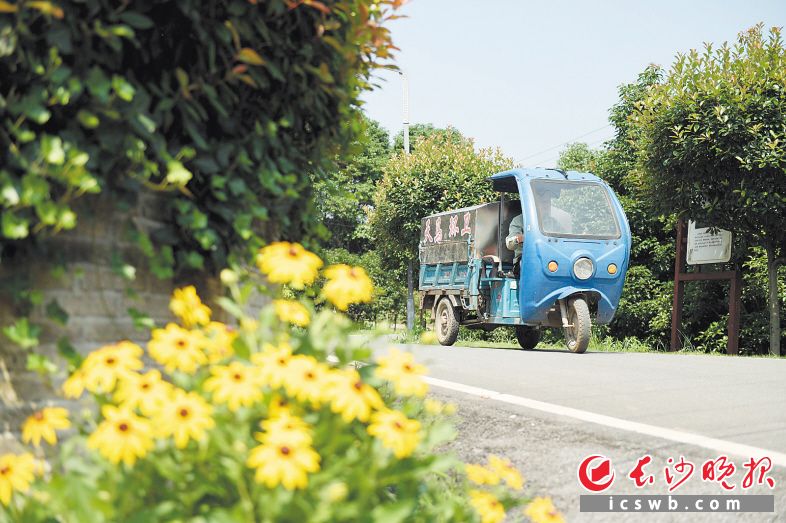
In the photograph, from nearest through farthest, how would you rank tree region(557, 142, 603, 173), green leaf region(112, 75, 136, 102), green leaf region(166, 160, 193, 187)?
1. green leaf region(112, 75, 136, 102)
2. green leaf region(166, 160, 193, 187)
3. tree region(557, 142, 603, 173)

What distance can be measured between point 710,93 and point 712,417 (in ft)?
30.4

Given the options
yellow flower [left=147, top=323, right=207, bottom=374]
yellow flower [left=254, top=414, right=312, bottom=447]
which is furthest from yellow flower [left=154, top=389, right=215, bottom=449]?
yellow flower [left=147, top=323, right=207, bottom=374]

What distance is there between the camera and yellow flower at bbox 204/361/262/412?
1994mm

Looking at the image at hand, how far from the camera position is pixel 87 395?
2916 mm

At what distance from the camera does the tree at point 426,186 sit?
21.0 meters

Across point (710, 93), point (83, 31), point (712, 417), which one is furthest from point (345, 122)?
point (710, 93)

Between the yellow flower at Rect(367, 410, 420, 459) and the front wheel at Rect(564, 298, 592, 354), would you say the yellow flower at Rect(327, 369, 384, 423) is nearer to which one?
the yellow flower at Rect(367, 410, 420, 459)

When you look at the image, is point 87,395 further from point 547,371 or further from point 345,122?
point 547,371

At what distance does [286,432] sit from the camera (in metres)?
1.86

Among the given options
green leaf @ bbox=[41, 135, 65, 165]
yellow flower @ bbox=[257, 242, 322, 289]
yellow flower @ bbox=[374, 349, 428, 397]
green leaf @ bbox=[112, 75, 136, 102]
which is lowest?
yellow flower @ bbox=[374, 349, 428, 397]

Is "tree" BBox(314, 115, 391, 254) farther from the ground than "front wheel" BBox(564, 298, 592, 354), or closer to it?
farther from the ground

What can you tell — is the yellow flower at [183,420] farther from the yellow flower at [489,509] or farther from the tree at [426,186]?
the tree at [426,186]

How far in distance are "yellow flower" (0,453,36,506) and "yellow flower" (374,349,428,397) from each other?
1000 millimetres

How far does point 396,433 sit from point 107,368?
0.86 meters
